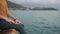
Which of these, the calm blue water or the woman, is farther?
the calm blue water

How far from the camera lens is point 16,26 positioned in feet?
2.31

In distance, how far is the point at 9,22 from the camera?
69cm

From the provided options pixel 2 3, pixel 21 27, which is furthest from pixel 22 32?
pixel 2 3

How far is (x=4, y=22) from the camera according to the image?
681mm

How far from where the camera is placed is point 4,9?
2.44 feet

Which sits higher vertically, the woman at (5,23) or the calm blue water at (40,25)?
the woman at (5,23)

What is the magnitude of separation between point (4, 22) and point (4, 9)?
0.08 meters

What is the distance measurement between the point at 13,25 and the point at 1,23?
44mm

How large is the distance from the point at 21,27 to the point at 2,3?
11cm

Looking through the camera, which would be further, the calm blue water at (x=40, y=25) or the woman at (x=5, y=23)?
the calm blue water at (x=40, y=25)

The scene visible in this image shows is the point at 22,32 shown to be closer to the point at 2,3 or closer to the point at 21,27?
the point at 21,27

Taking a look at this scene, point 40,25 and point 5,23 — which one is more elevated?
point 5,23

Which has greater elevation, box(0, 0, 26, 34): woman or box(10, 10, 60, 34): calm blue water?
box(0, 0, 26, 34): woman

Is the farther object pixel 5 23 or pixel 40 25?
pixel 40 25
